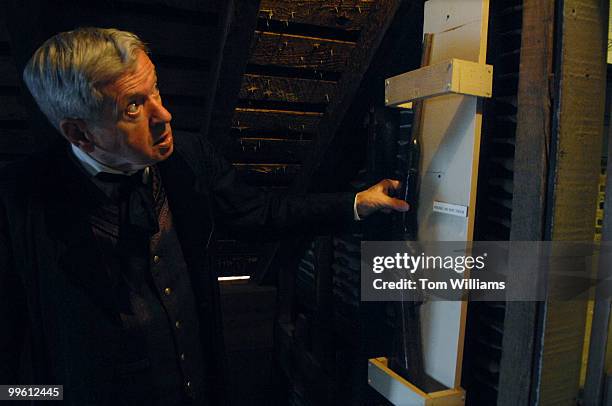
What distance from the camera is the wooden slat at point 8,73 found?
3.11 m

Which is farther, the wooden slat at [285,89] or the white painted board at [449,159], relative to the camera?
the wooden slat at [285,89]

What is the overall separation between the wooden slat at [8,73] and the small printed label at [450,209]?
2.83 meters

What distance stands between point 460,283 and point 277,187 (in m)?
2.58

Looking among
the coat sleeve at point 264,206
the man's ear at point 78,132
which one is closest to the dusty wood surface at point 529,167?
the coat sleeve at point 264,206

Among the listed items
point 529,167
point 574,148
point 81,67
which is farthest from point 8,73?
point 574,148

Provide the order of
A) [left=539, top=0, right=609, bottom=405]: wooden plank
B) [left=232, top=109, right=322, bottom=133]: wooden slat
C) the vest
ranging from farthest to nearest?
1. [left=232, top=109, right=322, bottom=133]: wooden slat
2. the vest
3. [left=539, top=0, right=609, bottom=405]: wooden plank

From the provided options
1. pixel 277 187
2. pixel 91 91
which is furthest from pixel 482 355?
pixel 277 187

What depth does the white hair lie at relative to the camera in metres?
1.70

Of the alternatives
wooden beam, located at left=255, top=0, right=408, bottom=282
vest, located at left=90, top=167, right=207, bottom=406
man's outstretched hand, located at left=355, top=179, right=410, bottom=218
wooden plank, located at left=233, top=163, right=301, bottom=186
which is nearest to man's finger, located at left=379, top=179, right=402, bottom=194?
man's outstretched hand, located at left=355, top=179, right=410, bottom=218

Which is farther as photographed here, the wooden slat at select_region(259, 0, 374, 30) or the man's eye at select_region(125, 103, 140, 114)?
the wooden slat at select_region(259, 0, 374, 30)

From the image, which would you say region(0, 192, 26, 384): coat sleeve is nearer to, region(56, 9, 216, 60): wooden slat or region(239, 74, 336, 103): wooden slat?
region(56, 9, 216, 60): wooden slat

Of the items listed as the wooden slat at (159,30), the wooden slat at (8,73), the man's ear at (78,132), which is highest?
the wooden slat at (159,30)

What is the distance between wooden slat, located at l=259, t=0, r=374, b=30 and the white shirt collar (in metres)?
1.40

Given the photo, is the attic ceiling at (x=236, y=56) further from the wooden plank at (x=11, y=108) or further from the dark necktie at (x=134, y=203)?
the dark necktie at (x=134, y=203)
